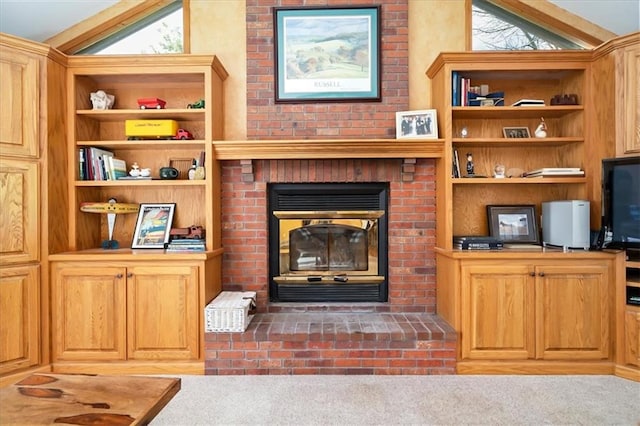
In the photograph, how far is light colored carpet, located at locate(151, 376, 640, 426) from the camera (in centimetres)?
203

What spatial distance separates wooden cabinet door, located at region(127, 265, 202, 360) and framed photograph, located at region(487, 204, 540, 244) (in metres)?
2.41

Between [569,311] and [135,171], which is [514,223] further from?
[135,171]

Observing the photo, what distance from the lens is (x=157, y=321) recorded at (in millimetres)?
2594

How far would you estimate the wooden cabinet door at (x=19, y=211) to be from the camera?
2.41 metres

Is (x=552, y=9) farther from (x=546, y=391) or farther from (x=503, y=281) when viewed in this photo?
(x=546, y=391)

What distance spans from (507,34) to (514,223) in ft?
5.30

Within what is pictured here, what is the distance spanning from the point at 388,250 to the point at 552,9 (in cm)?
243

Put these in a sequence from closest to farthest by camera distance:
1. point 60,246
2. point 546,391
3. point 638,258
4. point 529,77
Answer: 1. point 546,391
2. point 638,258
3. point 60,246
4. point 529,77

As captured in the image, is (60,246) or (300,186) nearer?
(60,246)

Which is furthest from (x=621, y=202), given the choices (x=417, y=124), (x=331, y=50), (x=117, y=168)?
(x=117, y=168)

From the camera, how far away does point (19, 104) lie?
97.6 inches

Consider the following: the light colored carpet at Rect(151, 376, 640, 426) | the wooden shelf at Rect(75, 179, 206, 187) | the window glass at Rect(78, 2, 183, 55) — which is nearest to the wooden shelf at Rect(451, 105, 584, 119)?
the light colored carpet at Rect(151, 376, 640, 426)

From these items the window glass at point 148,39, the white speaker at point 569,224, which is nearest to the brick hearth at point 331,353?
the white speaker at point 569,224

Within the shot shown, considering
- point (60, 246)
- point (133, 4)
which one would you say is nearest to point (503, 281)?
point (60, 246)
